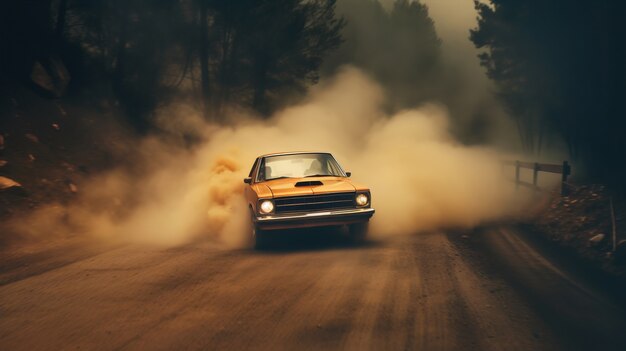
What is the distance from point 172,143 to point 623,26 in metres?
16.6

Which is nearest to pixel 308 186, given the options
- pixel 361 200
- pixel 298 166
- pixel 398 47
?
pixel 361 200

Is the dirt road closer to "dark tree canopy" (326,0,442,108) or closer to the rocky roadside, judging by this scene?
the rocky roadside

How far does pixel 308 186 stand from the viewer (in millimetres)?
10062

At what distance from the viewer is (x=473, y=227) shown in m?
12.1

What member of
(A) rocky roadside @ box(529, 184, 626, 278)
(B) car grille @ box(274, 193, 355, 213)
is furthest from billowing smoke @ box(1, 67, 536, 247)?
(B) car grille @ box(274, 193, 355, 213)

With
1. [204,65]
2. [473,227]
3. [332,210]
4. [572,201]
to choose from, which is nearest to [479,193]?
[572,201]

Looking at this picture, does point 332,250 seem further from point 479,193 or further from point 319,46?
point 319,46

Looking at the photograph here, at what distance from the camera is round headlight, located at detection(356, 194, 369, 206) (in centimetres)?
999

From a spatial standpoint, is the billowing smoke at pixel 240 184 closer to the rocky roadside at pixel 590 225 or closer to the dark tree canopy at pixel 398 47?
the rocky roadside at pixel 590 225

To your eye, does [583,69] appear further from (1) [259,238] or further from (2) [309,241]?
(1) [259,238]

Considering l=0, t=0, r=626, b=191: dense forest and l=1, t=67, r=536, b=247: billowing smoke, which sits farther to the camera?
l=0, t=0, r=626, b=191: dense forest

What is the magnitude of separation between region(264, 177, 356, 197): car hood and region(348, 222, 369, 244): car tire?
70 centimetres

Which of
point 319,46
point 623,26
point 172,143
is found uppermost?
point 319,46

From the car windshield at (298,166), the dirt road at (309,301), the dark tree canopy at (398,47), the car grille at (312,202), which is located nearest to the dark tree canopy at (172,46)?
the car windshield at (298,166)
